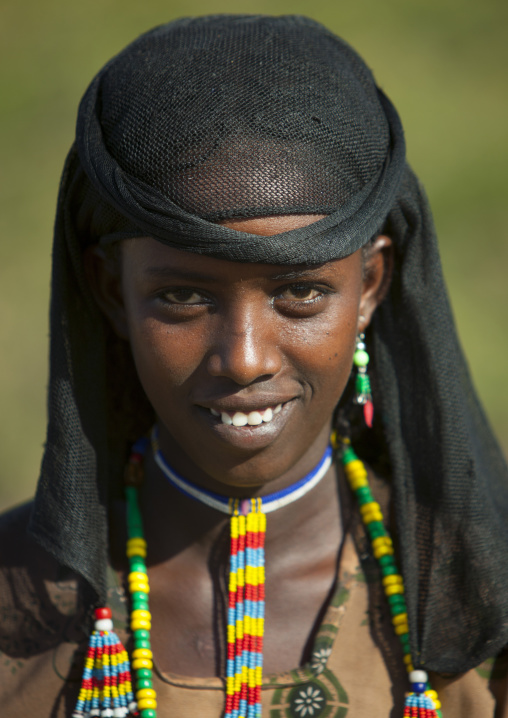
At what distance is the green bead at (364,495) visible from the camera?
2645 millimetres

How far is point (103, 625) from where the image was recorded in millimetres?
2445

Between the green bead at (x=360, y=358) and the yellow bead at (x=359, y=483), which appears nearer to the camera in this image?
Answer: the green bead at (x=360, y=358)

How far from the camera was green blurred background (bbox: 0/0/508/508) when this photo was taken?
720 centimetres

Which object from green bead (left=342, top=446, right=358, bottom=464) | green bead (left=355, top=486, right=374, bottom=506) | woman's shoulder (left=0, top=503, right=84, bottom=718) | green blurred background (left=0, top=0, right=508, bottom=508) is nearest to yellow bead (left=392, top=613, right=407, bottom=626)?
green bead (left=355, top=486, right=374, bottom=506)

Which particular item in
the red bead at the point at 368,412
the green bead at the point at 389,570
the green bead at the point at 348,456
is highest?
the red bead at the point at 368,412

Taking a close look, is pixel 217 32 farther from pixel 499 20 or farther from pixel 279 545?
pixel 499 20

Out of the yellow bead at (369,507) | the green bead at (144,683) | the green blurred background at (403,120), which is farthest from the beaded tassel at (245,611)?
the green blurred background at (403,120)

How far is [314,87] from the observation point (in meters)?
2.21

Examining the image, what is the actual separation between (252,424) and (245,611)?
570 mm

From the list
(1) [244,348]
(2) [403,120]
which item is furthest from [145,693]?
(2) [403,120]

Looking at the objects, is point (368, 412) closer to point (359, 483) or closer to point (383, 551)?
point (359, 483)

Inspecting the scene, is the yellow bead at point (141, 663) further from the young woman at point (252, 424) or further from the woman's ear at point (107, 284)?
the woman's ear at point (107, 284)

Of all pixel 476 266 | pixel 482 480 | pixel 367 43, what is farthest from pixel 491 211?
pixel 482 480

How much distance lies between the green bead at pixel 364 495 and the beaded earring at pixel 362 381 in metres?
0.20
